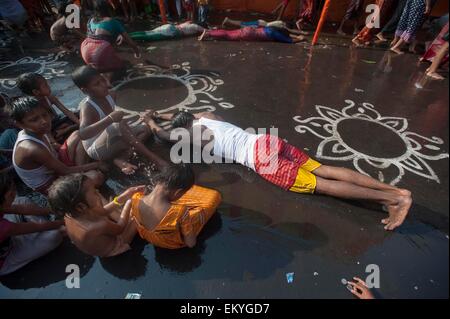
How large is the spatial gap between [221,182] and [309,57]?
3.98 metres

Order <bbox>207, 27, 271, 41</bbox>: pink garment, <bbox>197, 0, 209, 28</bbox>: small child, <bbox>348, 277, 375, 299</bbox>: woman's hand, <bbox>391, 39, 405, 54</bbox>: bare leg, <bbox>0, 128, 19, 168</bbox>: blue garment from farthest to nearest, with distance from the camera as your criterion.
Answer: <bbox>197, 0, 209, 28</bbox>: small child, <bbox>207, 27, 271, 41</bbox>: pink garment, <bbox>391, 39, 405, 54</bbox>: bare leg, <bbox>0, 128, 19, 168</bbox>: blue garment, <bbox>348, 277, 375, 299</bbox>: woman's hand

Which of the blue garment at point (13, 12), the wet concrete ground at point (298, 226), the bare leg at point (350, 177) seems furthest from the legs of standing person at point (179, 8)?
the bare leg at point (350, 177)

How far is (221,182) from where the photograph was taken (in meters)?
3.23

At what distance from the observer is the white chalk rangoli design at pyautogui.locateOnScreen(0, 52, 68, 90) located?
213 inches

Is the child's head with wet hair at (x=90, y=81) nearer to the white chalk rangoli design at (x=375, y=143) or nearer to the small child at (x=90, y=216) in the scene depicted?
the small child at (x=90, y=216)

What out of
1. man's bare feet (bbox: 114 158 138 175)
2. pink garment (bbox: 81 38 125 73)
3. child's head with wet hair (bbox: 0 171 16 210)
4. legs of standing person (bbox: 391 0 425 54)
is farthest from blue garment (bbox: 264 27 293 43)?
child's head with wet hair (bbox: 0 171 16 210)

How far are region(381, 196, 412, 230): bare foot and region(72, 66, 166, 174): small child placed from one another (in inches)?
94.0

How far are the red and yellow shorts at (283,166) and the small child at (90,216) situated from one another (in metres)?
1.31

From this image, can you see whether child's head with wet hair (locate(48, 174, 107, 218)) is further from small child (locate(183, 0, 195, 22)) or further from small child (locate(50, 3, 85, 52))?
small child (locate(183, 0, 195, 22))

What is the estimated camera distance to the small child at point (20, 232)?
217 cm

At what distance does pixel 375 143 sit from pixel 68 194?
348 centimetres

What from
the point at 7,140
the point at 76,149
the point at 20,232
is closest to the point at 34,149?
the point at 76,149

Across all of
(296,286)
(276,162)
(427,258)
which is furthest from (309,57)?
(296,286)
